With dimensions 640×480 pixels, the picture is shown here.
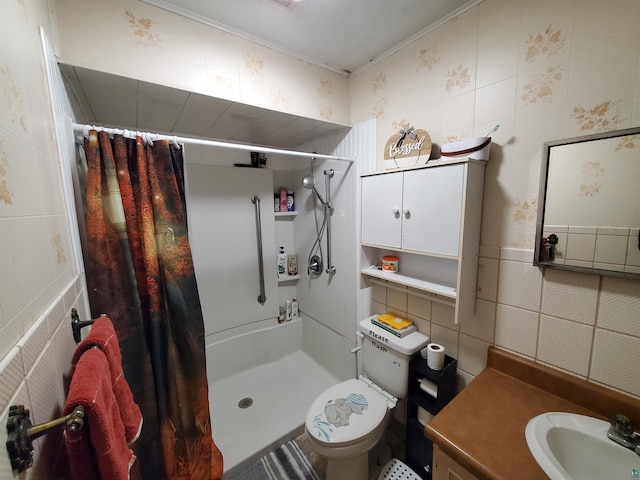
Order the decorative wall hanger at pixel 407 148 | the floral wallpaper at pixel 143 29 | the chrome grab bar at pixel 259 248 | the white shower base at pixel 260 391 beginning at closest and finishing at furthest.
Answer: the floral wallpaper at pixel 143 29 → the decorative wall hanger at pixel 407 148 → the white shower base at pixel 260 391 → the chrome grab bar at pixel 259 248

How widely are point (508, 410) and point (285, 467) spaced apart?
4.10 ft

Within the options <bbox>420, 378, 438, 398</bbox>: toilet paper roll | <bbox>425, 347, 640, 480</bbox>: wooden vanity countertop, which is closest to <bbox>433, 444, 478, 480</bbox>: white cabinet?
<bbox>425, 347, 640, 480</bbox>: wooden vanity countertop

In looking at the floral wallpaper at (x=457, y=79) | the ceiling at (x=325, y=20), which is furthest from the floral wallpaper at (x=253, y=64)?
the floral wallpaper at (x=457, y=79)

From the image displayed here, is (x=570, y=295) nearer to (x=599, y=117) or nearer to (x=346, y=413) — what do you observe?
(x=599, y=117)

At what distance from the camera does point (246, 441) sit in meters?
1.60

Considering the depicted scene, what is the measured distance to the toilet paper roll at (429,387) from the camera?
125cm

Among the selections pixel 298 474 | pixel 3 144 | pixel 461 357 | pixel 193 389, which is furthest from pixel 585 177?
pixel 298 474

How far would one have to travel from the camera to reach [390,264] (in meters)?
1.53

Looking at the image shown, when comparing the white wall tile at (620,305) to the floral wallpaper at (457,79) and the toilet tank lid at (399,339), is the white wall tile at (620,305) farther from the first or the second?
the floral wallpaper at (457,79)

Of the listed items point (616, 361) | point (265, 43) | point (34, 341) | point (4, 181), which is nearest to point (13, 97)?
point (4, 181)

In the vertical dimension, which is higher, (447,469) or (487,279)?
(487,279)

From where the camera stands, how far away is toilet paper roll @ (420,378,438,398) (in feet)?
4.11

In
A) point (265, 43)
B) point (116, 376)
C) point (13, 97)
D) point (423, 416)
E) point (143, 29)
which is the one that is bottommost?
point (423, 416)

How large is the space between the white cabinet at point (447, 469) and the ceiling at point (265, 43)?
1729mm
